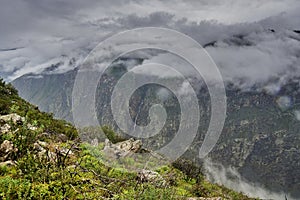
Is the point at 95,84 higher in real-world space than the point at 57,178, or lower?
higher

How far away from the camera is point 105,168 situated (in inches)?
532

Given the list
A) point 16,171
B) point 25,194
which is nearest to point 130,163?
point 16,171

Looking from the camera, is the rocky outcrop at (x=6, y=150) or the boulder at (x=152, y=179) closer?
the boulder at (x=152, y=179)

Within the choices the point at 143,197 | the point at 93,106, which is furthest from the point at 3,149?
the point at 143,197

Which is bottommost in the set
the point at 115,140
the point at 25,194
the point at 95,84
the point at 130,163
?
the point at 115,140

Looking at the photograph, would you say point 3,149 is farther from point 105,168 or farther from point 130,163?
point 130,163

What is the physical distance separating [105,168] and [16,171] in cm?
443

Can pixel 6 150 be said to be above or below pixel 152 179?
above

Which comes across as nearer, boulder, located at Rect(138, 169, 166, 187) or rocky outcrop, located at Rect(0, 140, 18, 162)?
boulder, located at Rect(138, 169, 166, 187)

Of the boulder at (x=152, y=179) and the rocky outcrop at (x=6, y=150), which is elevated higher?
the rocky outcrop at (x=6, y=150)

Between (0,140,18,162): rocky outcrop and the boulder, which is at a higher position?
(0,140,18,162): rocky outcrop

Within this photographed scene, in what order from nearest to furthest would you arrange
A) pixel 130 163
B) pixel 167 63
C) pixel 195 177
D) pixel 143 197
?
pixel 143 197
pixel 167 63
pixel 130 163
pixel 195 177

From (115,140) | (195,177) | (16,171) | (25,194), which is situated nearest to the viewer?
(25,194)

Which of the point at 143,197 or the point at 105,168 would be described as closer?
the point at 143,197
